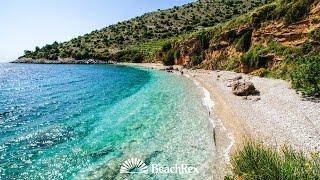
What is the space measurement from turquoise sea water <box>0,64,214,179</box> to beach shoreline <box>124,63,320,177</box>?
1.36m

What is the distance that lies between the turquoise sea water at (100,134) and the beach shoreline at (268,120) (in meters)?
1.36

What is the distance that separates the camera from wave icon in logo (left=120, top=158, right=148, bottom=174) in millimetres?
19241

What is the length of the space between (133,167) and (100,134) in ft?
27.5

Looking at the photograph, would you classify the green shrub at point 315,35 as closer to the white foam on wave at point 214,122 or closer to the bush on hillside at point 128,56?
the white foam on wave at point 214,122

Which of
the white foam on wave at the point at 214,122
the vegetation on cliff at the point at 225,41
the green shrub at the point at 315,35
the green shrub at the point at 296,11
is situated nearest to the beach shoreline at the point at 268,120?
the white foam on wave at the point at 214,122

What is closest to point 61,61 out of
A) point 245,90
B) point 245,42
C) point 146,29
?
point 146,29

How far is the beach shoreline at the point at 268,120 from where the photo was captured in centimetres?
2129

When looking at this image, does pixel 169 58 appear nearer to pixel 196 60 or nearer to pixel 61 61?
pixel 196 60

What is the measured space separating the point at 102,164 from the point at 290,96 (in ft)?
68.3

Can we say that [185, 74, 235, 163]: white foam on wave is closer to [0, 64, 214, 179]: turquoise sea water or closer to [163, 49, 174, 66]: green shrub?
[0, 64, 214, 179]: turquoise sea water

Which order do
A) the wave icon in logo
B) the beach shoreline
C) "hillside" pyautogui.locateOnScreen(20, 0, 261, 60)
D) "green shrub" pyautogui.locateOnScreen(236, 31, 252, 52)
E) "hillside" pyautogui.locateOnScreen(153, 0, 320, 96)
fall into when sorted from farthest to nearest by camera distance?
"hillside" pyautogui.locateOnScreen(20, 0, 261, 60)
"green shrub" pyautogui.locateOnScreen(236, 31, 252, 52)
"hillside" pyautogui.locateOnScreen(153, 0, 320, 96)
the beach shoreline
the wave icon in logo

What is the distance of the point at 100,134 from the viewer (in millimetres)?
27453

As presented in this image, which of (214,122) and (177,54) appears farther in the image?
(177,54)

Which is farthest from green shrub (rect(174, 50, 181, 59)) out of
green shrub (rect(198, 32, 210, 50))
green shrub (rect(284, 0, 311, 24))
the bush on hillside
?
green shrub (rect(284, 0, 311, 24))
